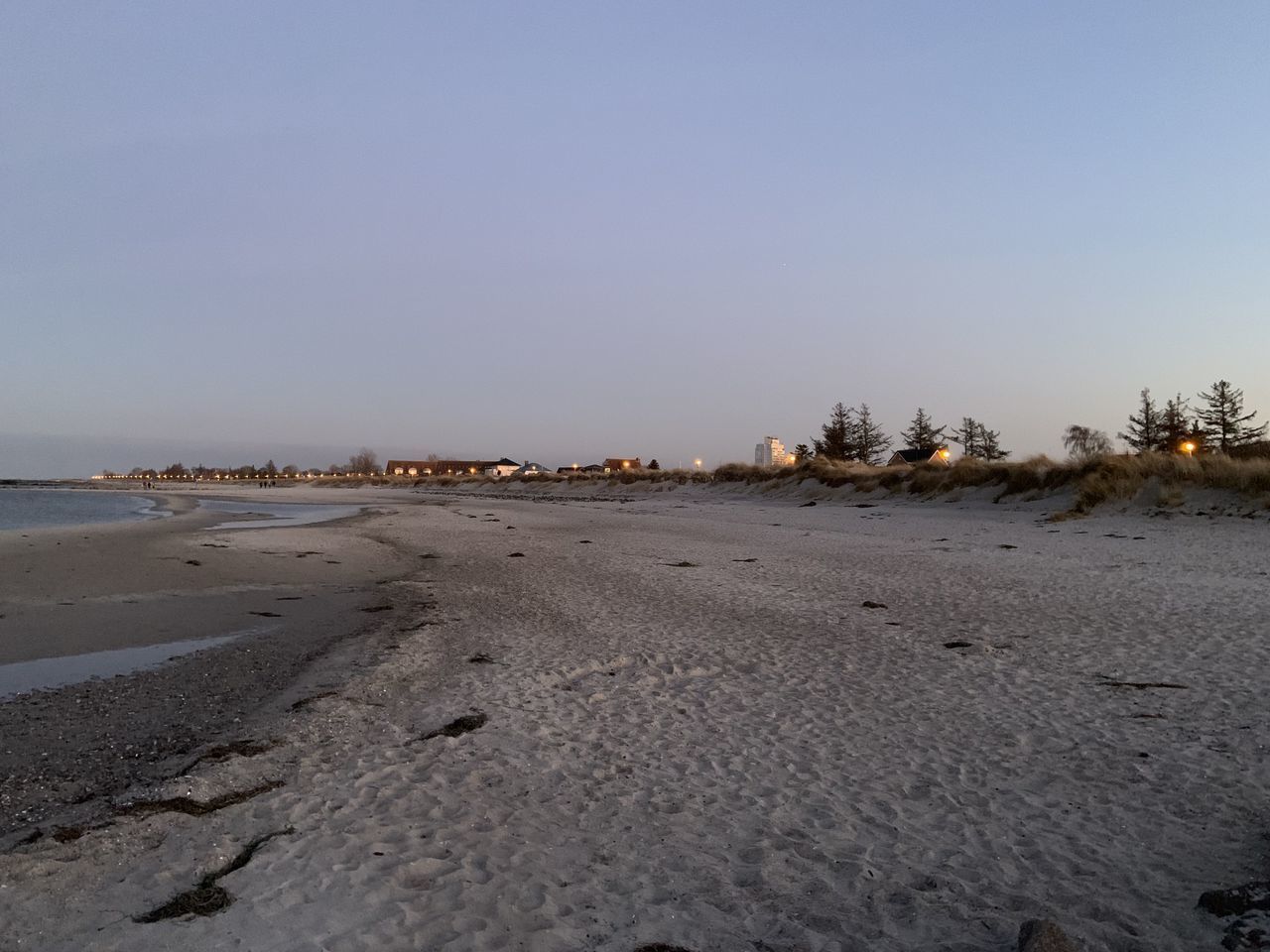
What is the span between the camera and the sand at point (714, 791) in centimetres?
348

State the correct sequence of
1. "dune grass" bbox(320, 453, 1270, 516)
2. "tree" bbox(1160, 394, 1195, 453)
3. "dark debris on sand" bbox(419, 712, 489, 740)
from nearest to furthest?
"dark debris on sand" bbox(419, 712, 489, 740) → "dune grass" bbox(320, 453, 1270, 516) → "tree" bbox(1160, 394, 1195, 453)

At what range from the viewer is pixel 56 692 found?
6.93 m

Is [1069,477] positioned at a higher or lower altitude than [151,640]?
higher

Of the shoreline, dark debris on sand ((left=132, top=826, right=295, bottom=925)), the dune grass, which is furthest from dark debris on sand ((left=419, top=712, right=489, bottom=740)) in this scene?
the dune grass

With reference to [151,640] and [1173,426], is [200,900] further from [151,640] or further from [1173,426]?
[1173,426]

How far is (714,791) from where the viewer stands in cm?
478

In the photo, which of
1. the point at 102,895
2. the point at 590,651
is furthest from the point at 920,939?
the point at 590,651

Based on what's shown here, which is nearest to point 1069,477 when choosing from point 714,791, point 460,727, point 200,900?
point 714,791

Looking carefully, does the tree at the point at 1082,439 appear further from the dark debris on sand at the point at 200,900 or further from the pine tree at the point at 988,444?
the dark debris on sand at the point at 200,900

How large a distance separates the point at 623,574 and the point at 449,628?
15.3ft

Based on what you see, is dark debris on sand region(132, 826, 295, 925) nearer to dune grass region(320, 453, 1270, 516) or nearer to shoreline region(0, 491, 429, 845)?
shoreline region(0, 491, 429, 845)

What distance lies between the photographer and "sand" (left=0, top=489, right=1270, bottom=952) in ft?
11.4

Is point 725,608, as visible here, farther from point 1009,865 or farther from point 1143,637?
point 1009,865

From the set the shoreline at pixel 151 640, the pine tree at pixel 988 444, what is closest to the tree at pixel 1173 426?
the pine tree at pixel 988 444
